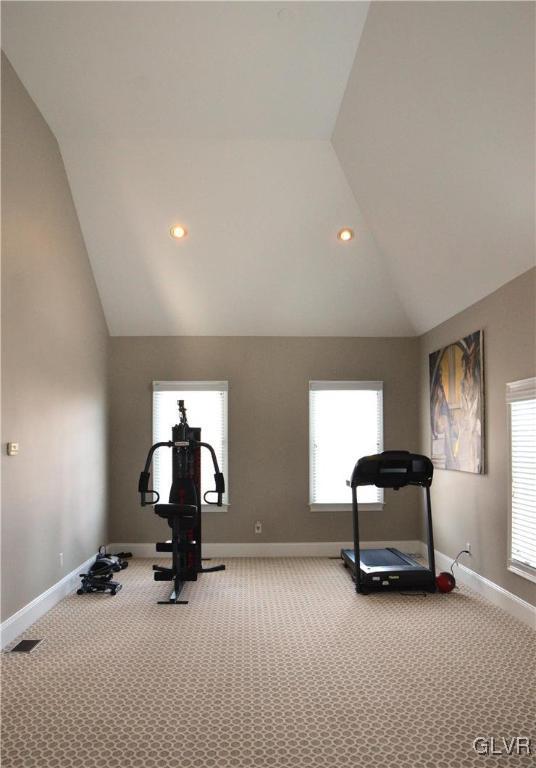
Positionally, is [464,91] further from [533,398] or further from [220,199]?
[220,199]

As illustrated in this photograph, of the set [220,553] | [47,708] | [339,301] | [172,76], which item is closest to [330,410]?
[339,301]

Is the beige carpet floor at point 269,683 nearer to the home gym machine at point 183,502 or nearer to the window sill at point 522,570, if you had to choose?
the window sill at point 522,570

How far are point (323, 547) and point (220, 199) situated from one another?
411cm

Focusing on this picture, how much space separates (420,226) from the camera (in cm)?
512

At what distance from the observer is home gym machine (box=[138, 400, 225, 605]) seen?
538 cm

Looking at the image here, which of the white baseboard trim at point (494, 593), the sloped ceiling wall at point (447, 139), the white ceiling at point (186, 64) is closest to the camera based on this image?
the sloped ceiling wall at point (447, 139)

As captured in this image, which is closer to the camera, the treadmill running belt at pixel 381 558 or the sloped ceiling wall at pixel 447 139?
the sloped ceiling wall at pixel 447 139

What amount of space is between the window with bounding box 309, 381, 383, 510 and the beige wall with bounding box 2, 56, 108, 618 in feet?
8.37

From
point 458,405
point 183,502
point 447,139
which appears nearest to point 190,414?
point 183,502

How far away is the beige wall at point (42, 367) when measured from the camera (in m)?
4.20

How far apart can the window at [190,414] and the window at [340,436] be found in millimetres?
1080

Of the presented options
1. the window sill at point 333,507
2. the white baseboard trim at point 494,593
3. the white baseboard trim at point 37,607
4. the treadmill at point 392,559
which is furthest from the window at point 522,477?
the white baseboard trim at point 37,607

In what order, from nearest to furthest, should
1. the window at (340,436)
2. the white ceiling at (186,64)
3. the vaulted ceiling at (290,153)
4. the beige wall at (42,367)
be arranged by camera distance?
the vaulted ceiling at (290,153)
the white ceiling at (186,64)
the beige wall at (42,367)
the window at (340,436)

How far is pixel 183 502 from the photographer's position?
570cm
